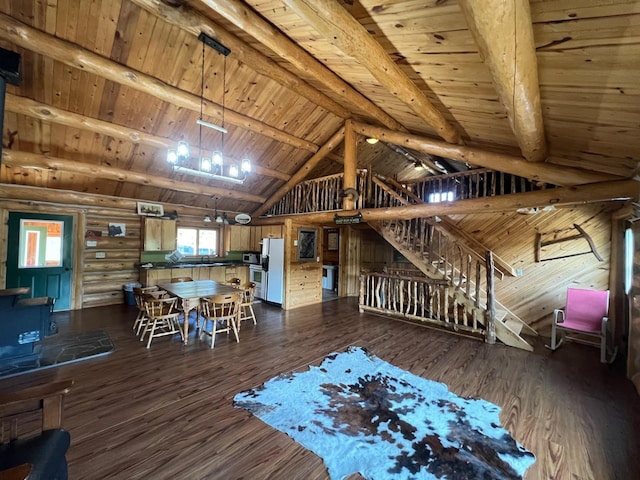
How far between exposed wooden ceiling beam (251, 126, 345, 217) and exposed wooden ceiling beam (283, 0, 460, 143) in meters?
3.27

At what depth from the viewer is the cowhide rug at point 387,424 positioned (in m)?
2.05

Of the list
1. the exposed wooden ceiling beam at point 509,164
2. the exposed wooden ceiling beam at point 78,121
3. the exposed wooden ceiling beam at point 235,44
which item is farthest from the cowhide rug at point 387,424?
the exposed wooden ceiling beam at point 78,121

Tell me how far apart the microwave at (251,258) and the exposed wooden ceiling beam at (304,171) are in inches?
48.7

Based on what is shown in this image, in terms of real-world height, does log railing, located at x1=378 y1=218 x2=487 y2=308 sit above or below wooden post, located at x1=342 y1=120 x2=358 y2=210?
below

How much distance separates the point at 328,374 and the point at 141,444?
1.98 m

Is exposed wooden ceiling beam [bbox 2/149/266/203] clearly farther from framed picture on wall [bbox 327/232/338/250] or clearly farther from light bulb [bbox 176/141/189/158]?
framed picture on wall [bbox 327/232/338/250]

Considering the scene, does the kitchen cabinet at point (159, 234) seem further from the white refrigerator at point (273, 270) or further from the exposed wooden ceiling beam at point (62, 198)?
the white refrigerator at point (273, 270)

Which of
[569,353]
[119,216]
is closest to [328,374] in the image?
[569,353]

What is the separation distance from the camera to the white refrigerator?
7.02m

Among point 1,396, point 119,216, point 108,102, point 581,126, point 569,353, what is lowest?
point 569,353

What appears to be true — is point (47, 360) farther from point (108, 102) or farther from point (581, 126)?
point (581, 126)

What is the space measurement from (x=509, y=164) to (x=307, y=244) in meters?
4.77

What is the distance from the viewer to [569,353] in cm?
439

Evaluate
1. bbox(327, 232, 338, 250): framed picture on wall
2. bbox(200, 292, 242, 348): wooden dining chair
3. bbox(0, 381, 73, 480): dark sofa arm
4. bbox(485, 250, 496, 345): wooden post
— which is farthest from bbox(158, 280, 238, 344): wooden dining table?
bbox(327, 232, 338, 250): framed picture on wall
